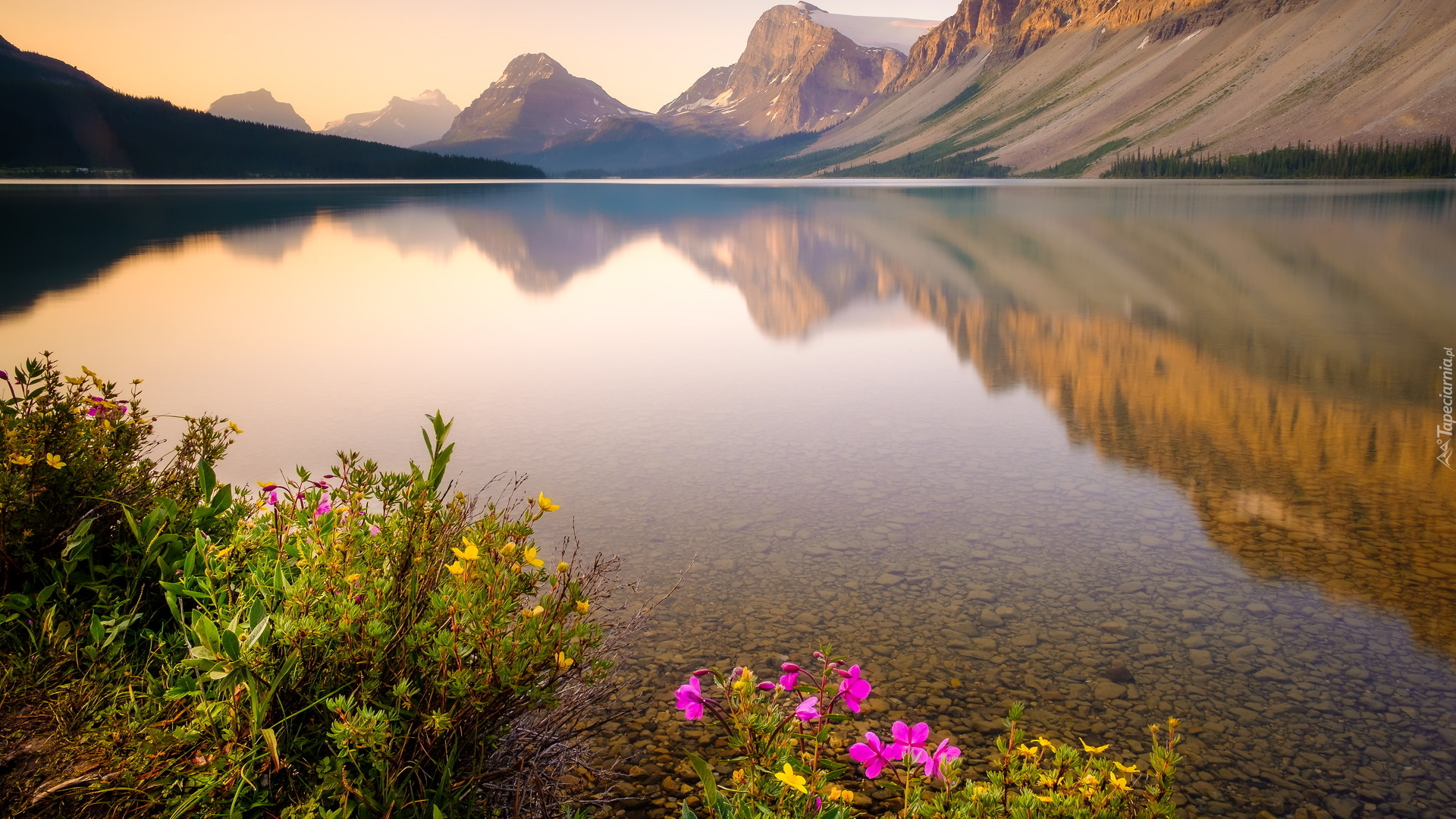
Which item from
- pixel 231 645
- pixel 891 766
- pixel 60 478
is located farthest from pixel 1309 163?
pixel 231 645

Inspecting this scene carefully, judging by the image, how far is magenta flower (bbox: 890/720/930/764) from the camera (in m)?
2.83

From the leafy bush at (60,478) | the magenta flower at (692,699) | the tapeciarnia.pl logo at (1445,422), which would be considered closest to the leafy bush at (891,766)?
the magenta flower at (692,699)

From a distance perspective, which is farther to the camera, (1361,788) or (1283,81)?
(1283,81)

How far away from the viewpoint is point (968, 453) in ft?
28.8

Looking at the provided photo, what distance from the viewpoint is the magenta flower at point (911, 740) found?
9.29ft

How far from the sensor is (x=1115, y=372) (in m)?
12.1

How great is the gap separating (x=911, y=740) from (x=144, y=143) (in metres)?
211

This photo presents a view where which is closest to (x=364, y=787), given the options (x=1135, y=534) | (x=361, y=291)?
(x=1135, y=534)

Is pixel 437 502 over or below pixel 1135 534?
over

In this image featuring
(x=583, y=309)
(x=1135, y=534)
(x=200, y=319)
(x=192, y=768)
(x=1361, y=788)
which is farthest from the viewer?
(x=583, y=309)

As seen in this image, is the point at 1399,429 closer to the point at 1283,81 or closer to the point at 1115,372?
the point at 1115,372

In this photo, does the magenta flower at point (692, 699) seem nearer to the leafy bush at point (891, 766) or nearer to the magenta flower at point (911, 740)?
the leafy bush at point (891, 766)

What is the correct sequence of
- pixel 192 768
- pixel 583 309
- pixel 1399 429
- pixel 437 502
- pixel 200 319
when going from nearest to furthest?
pixel 192 768, pixel 437 502, pixel 1399 429, pixel 200 319, pixel 583 309

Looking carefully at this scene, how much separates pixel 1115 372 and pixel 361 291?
17.9 metres
